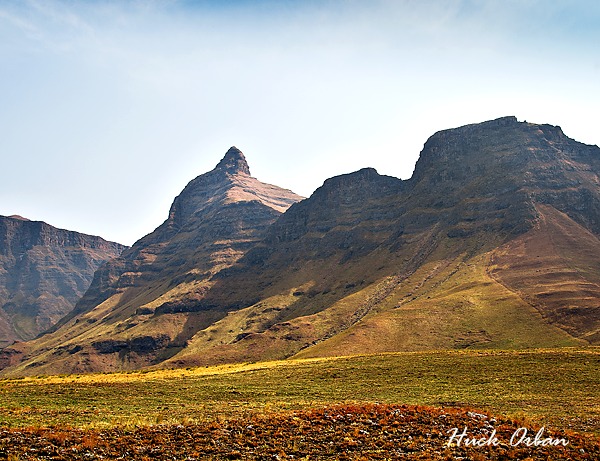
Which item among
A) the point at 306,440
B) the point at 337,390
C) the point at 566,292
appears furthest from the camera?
the point at 566,292

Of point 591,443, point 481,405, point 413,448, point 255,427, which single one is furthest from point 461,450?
point 481,405

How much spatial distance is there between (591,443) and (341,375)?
35.1 meters

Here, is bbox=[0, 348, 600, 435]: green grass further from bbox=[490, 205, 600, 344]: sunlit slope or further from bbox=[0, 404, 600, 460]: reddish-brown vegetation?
bbox=[490, 205, 600, 344]: sunlit slope

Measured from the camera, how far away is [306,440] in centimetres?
2783

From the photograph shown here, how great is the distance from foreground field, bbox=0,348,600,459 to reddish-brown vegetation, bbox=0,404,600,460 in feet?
0.33

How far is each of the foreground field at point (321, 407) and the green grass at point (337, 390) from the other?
13 centimetres

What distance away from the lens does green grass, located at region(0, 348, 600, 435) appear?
36.8m

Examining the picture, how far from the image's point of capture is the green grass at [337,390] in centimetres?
3675

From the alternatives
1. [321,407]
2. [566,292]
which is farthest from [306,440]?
[566,292]

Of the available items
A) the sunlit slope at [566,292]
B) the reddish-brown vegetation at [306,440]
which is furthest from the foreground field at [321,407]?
the sunlit slope at [566,292]

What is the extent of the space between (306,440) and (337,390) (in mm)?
24091

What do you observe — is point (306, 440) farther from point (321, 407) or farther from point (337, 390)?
point (337, 390)

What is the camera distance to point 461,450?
26.3 metres

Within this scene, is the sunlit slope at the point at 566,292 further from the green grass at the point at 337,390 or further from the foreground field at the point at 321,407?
the foreground field at the point at 321,407
